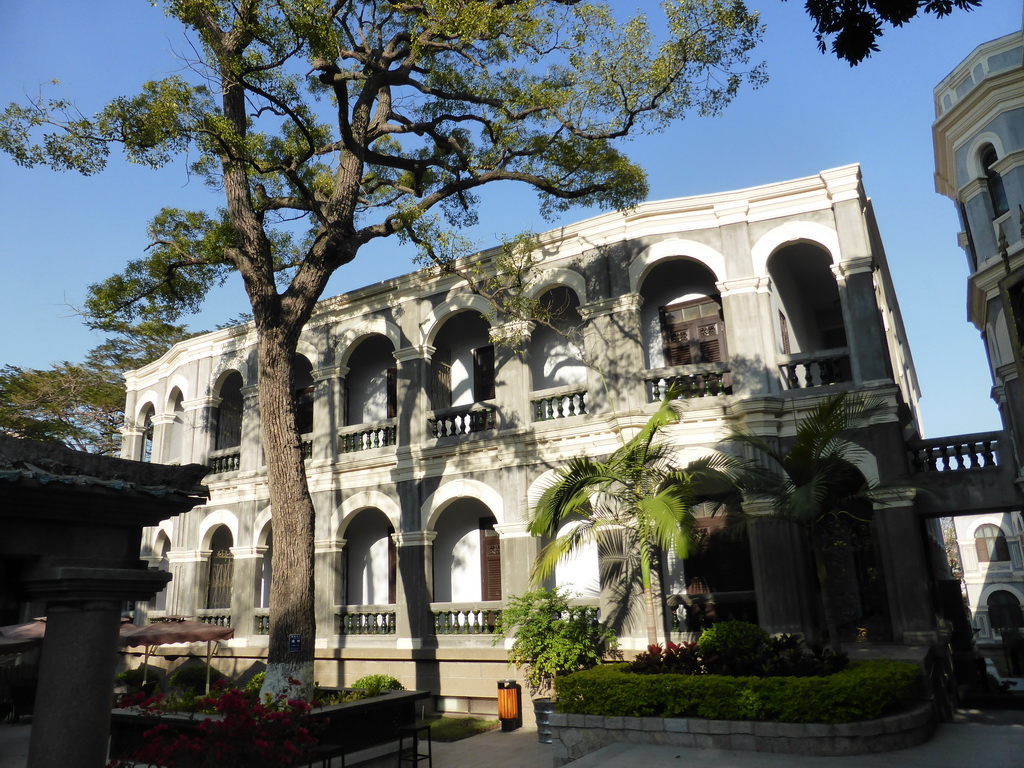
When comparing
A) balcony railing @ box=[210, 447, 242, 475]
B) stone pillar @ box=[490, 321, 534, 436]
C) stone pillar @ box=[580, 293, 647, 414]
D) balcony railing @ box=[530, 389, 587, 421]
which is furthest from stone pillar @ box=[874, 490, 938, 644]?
balcony railing @ box=[210, 447, 242, 475]

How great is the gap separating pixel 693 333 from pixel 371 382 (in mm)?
8637

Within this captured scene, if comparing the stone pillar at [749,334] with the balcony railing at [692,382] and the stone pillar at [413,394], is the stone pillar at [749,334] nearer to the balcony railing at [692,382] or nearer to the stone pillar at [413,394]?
the balcony railing at [692,382]

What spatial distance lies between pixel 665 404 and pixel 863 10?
22.4 ft

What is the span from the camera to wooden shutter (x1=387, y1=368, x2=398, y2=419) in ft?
64.6

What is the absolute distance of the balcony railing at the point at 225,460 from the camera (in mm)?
20703

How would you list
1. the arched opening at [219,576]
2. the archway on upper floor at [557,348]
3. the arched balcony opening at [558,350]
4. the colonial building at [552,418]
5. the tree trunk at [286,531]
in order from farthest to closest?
the arched opening at [219,576] → the archway on upper floor at [557,348] → the arched balcony opening at [558,350] → the colonial building at [552,418] → the tree trunk at [286,531]

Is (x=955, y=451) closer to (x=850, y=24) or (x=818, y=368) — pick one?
(x=818, y=368)

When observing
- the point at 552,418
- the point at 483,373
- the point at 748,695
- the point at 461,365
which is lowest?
the point at 748,695

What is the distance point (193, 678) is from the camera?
18109mm

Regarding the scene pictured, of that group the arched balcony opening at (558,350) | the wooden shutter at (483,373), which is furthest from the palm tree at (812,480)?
the wooden shutter at (483,373)

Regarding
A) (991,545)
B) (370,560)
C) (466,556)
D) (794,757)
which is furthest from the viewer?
(991,545)

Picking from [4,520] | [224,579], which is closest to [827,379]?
[4,520]

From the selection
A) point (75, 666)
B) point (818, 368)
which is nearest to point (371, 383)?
point (818, 368)

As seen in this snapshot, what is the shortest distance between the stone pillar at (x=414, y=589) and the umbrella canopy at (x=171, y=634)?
3.59 m
